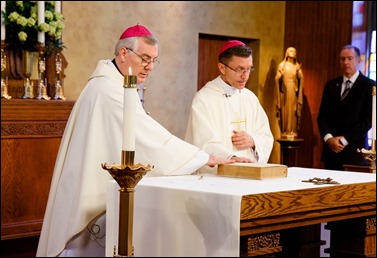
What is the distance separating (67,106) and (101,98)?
2.87 m

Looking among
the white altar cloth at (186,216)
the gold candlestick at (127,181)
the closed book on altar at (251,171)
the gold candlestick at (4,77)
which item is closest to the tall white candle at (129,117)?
the gold candlestick at (127,181)

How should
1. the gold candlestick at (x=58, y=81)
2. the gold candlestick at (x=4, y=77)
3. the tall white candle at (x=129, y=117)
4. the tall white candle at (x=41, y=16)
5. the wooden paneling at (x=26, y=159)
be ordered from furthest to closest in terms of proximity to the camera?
the gold candlestick at (x=58, y=81) < the tall white candle at (x=41, y=16) < the gold candlestick at (x=4, y=77) < the wooden paneling at (x=26, y=159) < the tall white candle at (x=129, y=117)

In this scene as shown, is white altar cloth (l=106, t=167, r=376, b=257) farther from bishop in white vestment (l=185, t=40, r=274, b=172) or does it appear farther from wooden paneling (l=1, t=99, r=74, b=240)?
wooden paneling (l=1, t=99, r=74, b=240)

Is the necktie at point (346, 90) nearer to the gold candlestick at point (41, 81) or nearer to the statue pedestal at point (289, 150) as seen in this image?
the statue pedestal at point (289, 150)

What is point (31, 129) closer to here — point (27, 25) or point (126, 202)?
point (27, 25)

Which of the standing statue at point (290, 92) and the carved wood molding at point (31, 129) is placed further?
the standing statue at point (290, 92)

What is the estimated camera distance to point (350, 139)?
7.90 metres

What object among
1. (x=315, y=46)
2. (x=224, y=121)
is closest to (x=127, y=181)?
(x=224, y=121)

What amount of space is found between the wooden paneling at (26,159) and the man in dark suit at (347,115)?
3.21 metres

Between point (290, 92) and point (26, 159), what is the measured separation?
13.8ft

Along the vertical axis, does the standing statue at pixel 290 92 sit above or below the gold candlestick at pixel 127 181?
above

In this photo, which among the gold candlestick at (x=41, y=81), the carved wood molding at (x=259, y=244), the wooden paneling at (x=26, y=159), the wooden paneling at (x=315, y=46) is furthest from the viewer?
the wooden paneling at (x=315, y=46)

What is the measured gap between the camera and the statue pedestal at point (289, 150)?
369 inches

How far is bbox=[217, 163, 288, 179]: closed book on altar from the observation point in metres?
3.54
